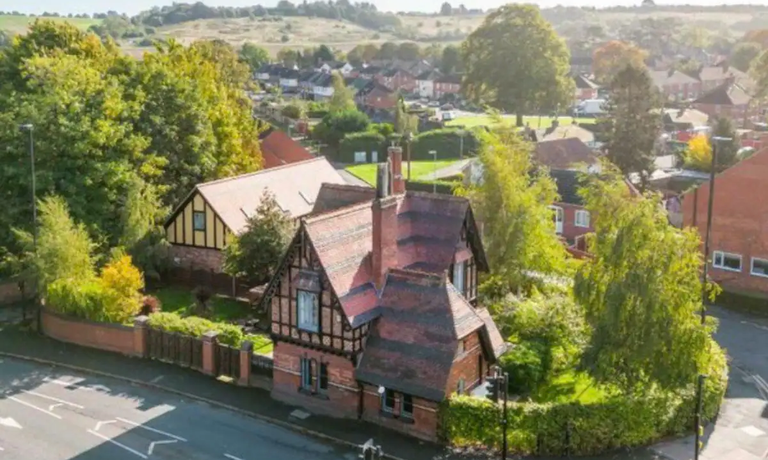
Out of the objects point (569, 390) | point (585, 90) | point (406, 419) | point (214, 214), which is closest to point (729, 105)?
point (585, 90)

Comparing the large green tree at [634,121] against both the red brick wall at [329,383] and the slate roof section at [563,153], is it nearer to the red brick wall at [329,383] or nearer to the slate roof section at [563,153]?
the slate roof section at [563,153]

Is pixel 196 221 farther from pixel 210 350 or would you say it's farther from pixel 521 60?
pixel 521 60

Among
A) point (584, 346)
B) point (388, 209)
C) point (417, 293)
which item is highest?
point (388, 209)

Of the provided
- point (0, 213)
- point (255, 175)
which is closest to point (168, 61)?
point (255, 175)

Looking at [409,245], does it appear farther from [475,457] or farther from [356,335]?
[475,457]

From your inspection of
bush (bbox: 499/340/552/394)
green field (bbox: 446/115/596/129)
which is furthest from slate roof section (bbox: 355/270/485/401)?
green field (bbox: 446/115/596/129)
